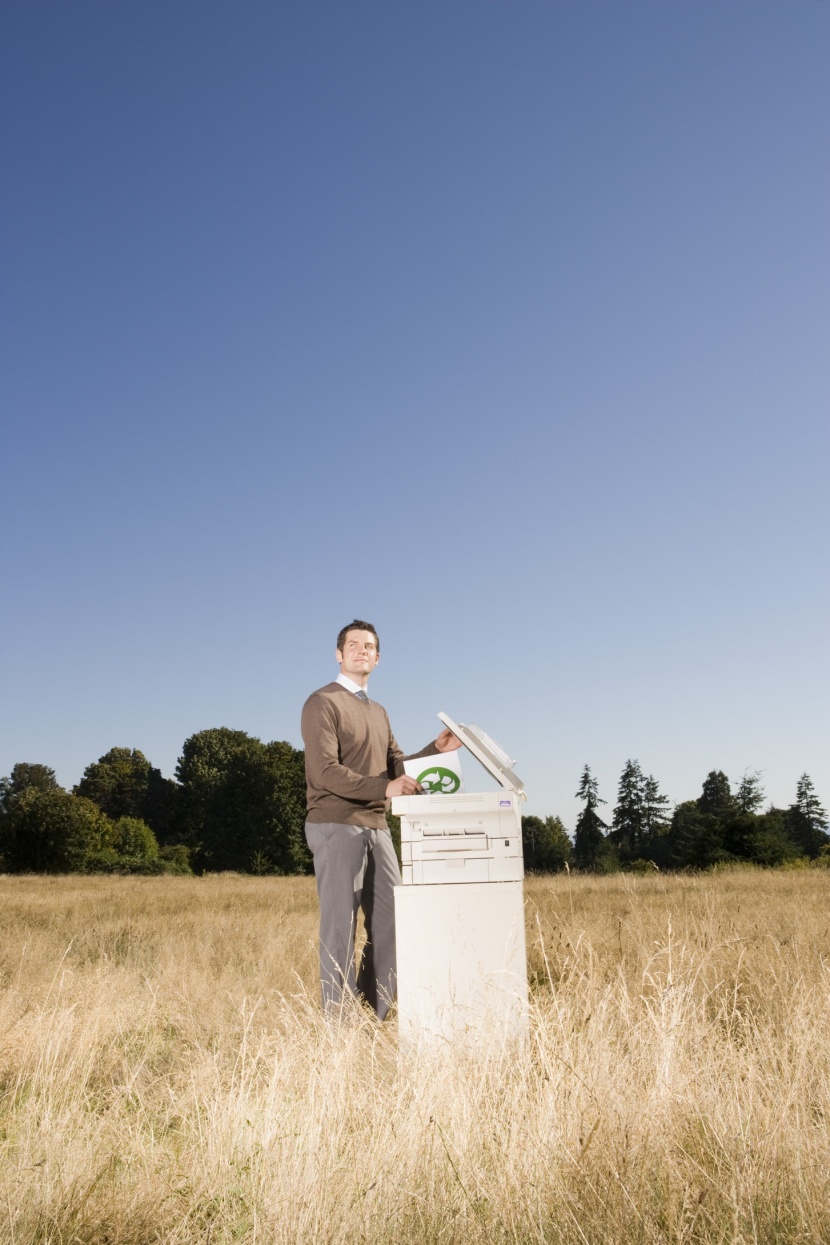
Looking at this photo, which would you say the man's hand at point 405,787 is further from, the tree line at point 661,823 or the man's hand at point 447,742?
the tree line at point 661,823

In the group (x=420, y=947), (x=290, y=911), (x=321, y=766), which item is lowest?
(x=290, y=911)

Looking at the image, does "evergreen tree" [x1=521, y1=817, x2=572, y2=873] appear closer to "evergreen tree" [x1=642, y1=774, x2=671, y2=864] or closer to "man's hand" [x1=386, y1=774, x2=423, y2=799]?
"evergreen tree" [x1=642, y1=774, x2=671, y2=864]

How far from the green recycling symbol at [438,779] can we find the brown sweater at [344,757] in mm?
447

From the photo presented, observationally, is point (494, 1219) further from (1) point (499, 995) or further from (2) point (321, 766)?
(2) point (321, 766)

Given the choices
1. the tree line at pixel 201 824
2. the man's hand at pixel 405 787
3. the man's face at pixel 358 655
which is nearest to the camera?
the man's hand at pixel 405 787

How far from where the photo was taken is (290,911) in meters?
15.0

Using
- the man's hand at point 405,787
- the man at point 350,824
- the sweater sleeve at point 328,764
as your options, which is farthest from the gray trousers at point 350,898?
the man's hand at point 405,787

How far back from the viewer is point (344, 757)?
543 cm

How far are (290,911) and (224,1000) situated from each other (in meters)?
8.09

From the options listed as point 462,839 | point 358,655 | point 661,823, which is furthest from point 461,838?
point 661,823

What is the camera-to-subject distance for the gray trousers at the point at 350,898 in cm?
517

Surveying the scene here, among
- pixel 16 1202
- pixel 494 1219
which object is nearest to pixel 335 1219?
pixel 494 1219

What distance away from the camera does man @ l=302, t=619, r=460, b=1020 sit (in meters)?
5.13

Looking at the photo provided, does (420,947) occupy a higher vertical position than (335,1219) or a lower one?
higher
